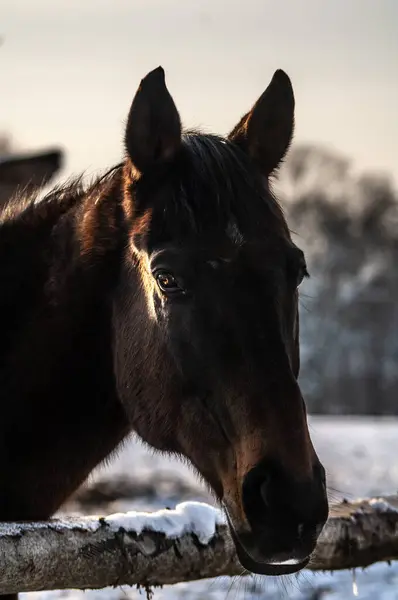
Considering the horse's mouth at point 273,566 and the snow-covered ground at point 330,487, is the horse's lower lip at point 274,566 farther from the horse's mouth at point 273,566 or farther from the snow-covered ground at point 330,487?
the snow-covered ground at point 330,487

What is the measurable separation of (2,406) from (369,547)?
1.81 meters

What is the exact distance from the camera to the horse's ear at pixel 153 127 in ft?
10.9

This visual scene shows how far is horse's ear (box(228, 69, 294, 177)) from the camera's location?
362 cm

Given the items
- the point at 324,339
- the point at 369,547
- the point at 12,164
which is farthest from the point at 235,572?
the point at 324,339

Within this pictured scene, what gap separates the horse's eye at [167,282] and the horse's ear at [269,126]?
798mm

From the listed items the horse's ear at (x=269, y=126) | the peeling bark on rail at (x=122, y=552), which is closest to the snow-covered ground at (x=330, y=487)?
the peeling bark on rail at (x=122, y=552)

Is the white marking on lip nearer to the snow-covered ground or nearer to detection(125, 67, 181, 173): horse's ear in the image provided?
the snow-covered ground

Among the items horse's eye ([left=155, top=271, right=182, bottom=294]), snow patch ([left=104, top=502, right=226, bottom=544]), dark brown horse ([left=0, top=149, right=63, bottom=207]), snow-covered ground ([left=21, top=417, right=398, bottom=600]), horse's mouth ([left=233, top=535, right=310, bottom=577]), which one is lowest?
snow-covered ground ([left=21, top=417, right=398, bottom=600])

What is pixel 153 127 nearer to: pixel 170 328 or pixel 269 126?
pixel 269 126

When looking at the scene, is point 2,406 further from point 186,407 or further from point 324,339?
point 324,339

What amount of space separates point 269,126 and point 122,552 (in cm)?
176

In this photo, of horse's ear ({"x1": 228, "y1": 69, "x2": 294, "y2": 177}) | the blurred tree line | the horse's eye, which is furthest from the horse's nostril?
the blurred tree line

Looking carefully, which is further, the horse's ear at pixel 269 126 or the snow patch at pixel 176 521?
the horse's ear at pixel 269 126

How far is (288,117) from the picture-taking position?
3.69 m
